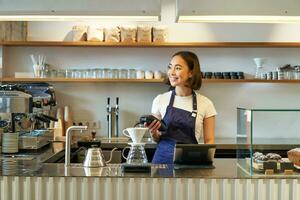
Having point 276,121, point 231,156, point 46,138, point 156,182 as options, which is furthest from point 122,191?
point 231,156

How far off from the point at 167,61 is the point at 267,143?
213 cm

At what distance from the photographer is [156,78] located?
423 centimetres

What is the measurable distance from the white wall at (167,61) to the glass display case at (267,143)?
176 centimetres

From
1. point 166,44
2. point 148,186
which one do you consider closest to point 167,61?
point 166,44

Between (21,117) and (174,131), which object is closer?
(174,131)

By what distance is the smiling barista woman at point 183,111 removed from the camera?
101 inches

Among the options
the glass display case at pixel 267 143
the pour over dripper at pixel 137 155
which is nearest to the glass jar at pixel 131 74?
the glass display case at pixel 267 143

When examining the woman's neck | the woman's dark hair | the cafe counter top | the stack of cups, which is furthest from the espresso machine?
the woman's dark hair

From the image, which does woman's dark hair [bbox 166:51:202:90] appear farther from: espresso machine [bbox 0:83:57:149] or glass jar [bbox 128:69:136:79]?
glass jar [bbox 128:69:136:79]

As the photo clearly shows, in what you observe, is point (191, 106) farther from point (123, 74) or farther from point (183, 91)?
point (123, 74)

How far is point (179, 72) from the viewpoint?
99.7 inches

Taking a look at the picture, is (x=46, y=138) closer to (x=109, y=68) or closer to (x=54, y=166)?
(x=54, y=166)

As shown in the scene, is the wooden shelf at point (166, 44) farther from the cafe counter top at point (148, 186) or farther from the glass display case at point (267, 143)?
the cafe counter top at point (148, 186)

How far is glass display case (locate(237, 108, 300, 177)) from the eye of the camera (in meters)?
2.06
